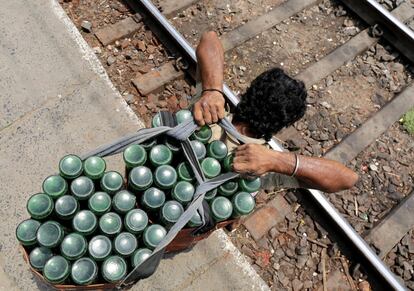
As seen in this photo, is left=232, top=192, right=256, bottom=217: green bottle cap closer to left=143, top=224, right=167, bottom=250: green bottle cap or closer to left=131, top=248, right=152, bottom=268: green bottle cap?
left=143, top=224, right=167, bottom=250: green bottle cap

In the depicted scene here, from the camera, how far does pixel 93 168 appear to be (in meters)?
2.90

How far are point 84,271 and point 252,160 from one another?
51.0 inches

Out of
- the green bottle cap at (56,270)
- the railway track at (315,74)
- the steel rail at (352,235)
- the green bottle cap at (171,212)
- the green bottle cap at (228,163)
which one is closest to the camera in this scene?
the green bottle cap at (56,270)

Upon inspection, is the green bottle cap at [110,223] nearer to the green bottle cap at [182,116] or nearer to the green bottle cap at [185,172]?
the green bottle cap at [185,172]

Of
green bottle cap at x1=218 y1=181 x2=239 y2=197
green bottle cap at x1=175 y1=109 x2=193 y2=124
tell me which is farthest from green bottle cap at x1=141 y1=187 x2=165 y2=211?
green bottle cap at x1=175 y1=109 x2=193 y2=124

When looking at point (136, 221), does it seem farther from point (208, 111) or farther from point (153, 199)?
point (208, 111)

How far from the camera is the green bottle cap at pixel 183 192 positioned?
289 centimetres

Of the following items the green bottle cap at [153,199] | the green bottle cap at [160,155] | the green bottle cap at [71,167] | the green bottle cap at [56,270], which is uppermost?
the green bottle cap at [160,155]

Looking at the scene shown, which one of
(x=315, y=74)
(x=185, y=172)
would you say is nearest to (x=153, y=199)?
(x=185, y=172)

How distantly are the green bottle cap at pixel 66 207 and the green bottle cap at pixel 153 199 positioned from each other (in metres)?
0.45

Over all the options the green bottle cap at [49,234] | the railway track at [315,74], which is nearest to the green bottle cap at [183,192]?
the green bottle cap at [49,234]

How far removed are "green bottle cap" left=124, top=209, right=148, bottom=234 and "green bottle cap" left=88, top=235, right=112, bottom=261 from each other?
165mm

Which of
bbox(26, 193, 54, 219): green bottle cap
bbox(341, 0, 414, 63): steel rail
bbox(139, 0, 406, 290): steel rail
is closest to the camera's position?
bbox(26, 193, 54, 219): green bottle cap

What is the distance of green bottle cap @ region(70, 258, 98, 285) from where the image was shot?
267 cm
